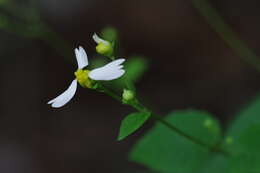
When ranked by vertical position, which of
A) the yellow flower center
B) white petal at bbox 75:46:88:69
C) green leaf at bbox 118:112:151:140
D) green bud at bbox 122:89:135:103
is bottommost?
green leaf at bbox 118:112:151:140

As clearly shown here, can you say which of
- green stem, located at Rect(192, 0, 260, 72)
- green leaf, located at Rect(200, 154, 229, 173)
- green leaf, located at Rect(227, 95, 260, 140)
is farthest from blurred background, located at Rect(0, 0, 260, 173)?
green leaf, located at Rect(200, 154, 229, 173)

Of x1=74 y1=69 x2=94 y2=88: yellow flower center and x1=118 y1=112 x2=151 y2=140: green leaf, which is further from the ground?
x1=74 y1=69 x2=94 y2=88: yellow flower center

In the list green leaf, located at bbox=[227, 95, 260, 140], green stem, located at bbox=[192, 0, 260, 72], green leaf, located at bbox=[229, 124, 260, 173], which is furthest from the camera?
green stem, located at bbox=[192, 0, 260, 72]

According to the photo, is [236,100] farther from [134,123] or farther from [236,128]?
[134,123]

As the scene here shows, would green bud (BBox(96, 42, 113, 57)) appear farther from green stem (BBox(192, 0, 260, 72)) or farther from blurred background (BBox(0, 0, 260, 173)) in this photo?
blurred background (BBox(0, 0, 260, 173))

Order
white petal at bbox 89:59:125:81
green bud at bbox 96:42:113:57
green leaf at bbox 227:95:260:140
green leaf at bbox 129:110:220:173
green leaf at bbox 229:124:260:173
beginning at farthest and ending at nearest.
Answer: green leaf at bbox 227:95:260:140 → green leaf at bbox 129:110:220:173 → green leaf at bbox 229:124:260:173 → green bud at bbox 96:42:113:57 → white petal at bbox 89:59:125:81

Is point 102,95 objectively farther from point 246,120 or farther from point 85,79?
point 85,79

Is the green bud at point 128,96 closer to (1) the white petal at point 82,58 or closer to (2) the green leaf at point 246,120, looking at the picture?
(1) the white petal at point 82,58
